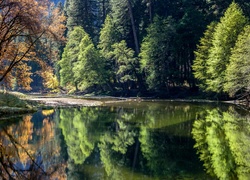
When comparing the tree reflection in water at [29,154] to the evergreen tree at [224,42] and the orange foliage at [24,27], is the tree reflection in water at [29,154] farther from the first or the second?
the evergreen tree at [224,42]

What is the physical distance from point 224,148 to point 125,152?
12.0ft

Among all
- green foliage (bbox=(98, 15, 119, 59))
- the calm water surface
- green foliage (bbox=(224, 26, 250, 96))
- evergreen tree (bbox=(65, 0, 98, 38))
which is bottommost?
the calm water surface

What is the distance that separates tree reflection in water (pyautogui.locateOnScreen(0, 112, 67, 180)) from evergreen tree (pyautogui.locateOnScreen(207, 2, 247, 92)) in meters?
27.3

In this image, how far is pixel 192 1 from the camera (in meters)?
50.4

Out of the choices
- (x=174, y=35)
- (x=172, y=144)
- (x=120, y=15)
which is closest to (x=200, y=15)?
(x=174, y=35)

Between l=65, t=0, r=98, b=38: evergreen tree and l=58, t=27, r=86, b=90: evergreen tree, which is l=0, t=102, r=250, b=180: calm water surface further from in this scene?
l=65, t=0, r=98, b=38: evergreen tree

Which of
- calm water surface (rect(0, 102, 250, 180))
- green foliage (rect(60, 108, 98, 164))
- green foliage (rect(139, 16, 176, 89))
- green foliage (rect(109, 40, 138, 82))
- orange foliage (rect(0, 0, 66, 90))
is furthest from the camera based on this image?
green foliage (rect(109, 40, 138, 82))

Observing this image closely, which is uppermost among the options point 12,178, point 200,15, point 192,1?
point 192,1

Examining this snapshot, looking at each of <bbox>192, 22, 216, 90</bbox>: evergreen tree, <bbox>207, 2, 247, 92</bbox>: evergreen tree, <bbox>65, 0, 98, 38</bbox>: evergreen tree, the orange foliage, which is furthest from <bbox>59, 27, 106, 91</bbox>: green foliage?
the orange foliage

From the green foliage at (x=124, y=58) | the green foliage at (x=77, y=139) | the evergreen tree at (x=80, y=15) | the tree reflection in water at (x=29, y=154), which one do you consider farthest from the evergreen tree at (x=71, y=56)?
the tree reflection in water at (x=29, y=154)

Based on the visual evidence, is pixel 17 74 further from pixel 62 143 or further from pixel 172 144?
pixel 172 144

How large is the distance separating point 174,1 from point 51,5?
1489 inches

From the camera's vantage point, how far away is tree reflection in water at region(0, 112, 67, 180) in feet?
25.3

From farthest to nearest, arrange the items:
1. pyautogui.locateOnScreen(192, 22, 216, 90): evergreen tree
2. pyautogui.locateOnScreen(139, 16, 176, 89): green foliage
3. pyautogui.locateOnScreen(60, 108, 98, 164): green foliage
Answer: pyautogui.locateOnScreen(139, 16, 176, 89): green foliage < pyautogui.locateOnScreen(192, 22, 216, 90): evergreen tree < pyautogui.locateOnScreen(60, 108, 98, 164): green foliage
